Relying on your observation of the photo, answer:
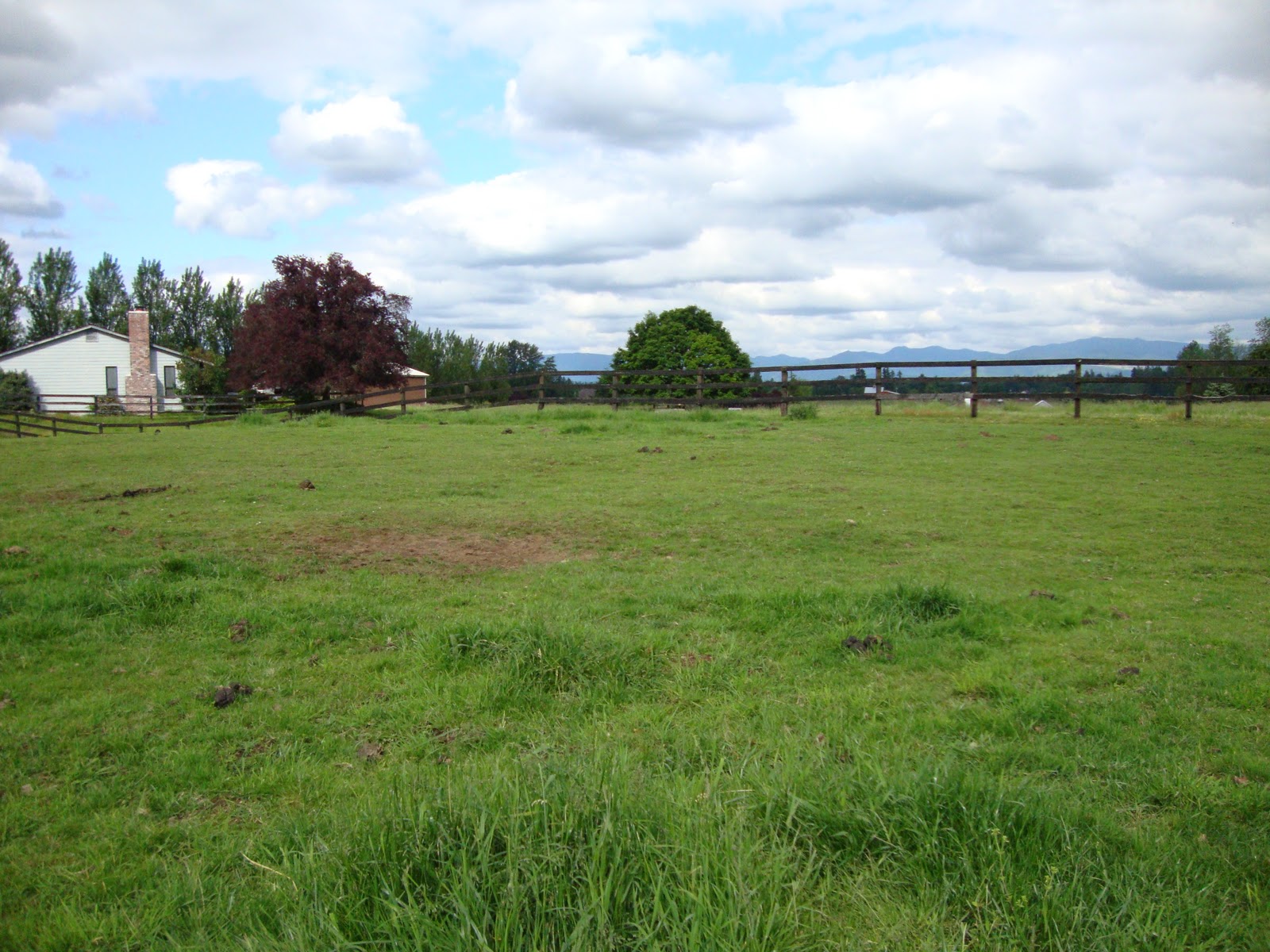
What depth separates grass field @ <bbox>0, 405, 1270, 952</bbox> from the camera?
2617 mm

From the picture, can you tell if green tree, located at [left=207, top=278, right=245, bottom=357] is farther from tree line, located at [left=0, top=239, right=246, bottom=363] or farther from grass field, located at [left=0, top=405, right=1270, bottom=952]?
grass field, located at [left=0, top=405, right=1270, bottom=952]

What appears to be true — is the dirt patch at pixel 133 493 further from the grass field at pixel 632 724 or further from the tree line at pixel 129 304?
the tree line at pixel 129 304

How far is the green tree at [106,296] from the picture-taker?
92.8 metres

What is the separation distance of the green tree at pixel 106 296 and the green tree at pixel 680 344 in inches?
2867

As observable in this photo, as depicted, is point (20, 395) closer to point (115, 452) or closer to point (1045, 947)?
point (115, 452)

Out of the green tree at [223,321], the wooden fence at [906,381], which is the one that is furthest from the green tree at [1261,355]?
the green tree at [223,321]

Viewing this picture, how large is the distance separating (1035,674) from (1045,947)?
9.47ft

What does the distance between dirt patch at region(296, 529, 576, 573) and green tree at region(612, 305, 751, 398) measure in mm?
35681

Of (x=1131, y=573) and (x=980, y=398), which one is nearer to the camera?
(x=1131, y=573)

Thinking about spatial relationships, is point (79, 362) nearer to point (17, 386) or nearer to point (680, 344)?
point (17, 386)

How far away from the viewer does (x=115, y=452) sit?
16.5 meters

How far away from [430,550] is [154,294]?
104610 millimetres

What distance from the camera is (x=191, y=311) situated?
94.4 meters

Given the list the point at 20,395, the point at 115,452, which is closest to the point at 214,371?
the point at 20,395
